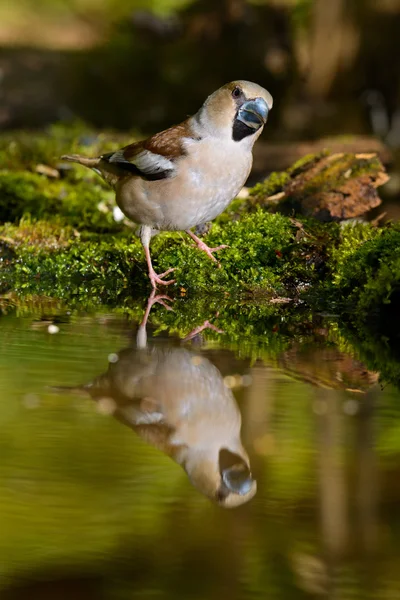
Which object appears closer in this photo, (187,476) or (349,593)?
(349,593)

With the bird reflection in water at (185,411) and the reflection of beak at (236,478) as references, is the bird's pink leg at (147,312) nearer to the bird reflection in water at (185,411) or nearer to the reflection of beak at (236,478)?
the bird reflection in water at (185,411)

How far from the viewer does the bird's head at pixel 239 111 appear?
21.3ft

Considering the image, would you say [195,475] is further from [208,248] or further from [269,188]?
[269,188]

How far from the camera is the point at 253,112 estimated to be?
6.49 metres

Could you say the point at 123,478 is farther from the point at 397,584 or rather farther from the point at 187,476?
the point at 397,584

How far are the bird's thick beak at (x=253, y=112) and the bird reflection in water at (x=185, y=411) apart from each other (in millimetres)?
1800

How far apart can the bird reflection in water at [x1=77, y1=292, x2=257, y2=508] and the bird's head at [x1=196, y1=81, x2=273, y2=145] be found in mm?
1802

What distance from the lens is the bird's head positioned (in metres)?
6.50

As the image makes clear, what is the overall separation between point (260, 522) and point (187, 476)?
18.0 inches

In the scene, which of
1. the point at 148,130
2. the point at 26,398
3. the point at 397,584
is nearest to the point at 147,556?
the point at 397,584

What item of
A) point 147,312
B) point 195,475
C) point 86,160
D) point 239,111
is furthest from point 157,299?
point 195,475

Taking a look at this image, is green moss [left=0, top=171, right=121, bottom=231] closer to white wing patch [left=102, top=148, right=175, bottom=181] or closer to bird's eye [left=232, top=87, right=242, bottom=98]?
white wing patch [left=102, top=148, right=175, bottom=181]

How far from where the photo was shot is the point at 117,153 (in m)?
7.20

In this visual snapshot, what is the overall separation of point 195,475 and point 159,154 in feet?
11.6
